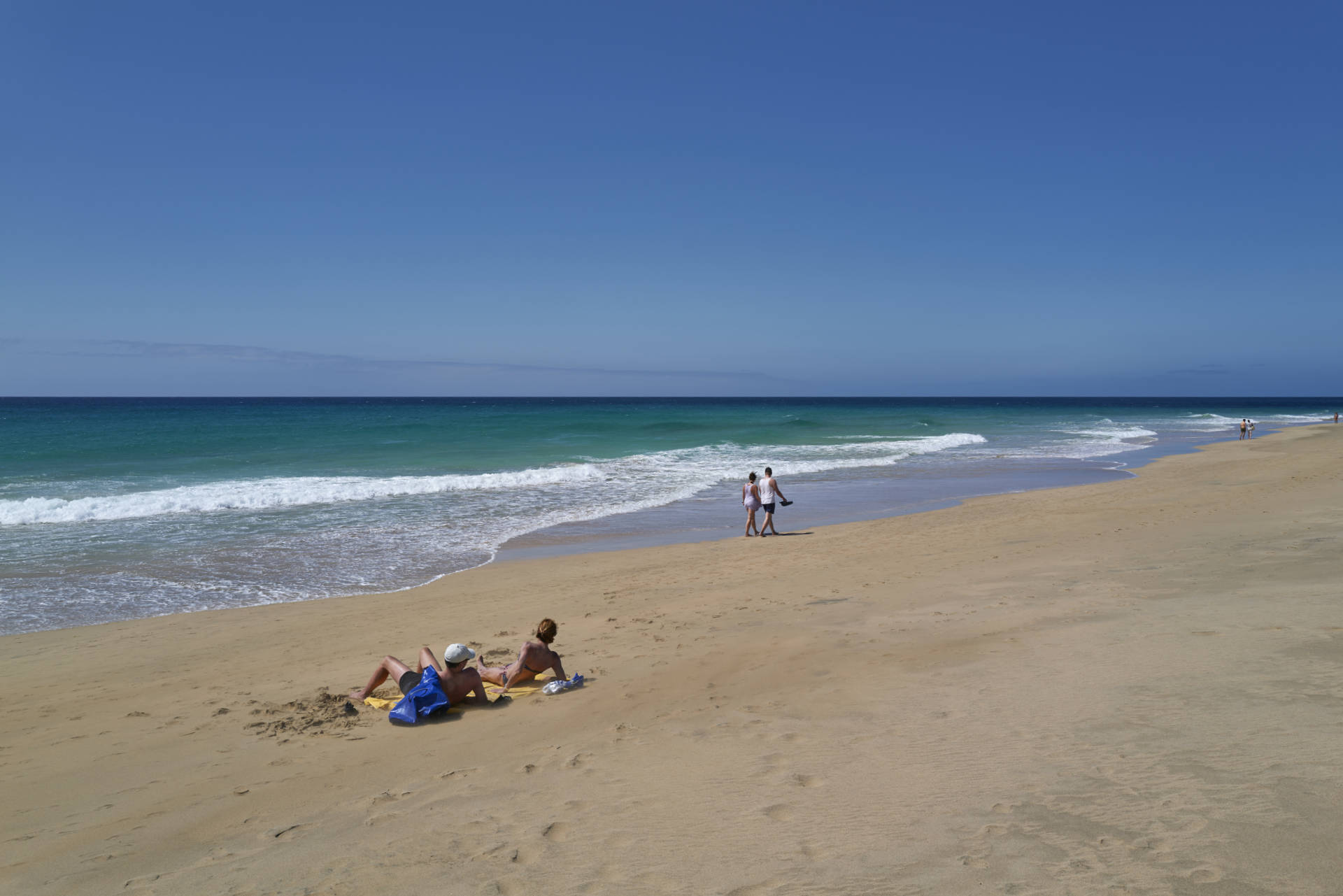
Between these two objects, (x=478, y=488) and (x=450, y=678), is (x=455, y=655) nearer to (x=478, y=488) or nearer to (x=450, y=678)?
(x=450, y=678)

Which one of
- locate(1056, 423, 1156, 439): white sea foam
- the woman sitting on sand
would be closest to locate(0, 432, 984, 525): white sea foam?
the woman sitting on sand

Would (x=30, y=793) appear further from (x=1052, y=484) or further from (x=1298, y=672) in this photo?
(x=1052, y=484)

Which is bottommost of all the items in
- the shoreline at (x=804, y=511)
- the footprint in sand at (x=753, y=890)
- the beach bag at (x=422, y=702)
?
the shoreline at (x=804, y=511)

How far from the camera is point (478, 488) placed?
22.6m

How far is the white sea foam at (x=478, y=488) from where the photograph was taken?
688 inches

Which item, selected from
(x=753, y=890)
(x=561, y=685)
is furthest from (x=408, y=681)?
(x=753, y=890)

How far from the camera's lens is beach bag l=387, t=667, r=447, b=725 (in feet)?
19.5

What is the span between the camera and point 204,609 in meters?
9.99

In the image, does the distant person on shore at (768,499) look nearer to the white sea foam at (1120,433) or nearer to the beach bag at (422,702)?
the beach bag at (422,702)

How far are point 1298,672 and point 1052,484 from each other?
18475 millimetres

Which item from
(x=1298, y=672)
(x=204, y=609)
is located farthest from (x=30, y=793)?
(x=1298, y=672)

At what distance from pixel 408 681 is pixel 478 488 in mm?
16661

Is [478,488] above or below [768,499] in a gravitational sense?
below

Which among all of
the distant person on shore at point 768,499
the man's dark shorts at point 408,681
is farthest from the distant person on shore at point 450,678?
the distant person on shore at point 768,499
